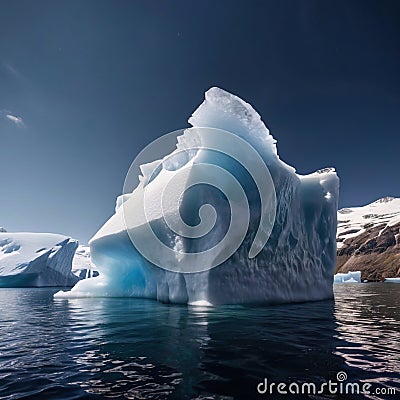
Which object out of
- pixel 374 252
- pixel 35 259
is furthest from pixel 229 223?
pixel 374 252

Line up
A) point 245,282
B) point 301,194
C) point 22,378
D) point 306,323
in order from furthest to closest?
1. point 301,194
2. point 245,282
3. point 306,323
4. point 22,378

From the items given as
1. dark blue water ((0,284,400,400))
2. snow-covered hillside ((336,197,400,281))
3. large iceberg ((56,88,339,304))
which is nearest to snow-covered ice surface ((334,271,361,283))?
snow-covered hillside ((336,197,400,281))

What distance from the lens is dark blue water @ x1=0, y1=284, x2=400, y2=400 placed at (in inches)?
130

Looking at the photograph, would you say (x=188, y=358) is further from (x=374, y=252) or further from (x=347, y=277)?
(x=374, y=252)

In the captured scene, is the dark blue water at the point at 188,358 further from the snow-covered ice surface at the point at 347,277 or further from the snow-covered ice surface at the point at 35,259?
the snow-covered ice surface at the point at 347,277

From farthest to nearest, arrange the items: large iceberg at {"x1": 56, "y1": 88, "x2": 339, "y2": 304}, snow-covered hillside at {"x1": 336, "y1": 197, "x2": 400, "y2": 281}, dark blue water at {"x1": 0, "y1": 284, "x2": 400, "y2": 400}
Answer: snow-covered hillside at {"x1": 336, "y1": 197, "x2": 400, "y2": 281}, large iceberg at {"x1": 56, "y1": 88, "x2": 339, "y2": 304}, dark blue water at {"x1": 0, "y1": 284, "x2": 400, "y2": 400}

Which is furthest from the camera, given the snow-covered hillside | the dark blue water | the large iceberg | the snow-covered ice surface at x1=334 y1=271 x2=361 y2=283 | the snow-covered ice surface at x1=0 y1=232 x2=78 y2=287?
the snow-covered hillside

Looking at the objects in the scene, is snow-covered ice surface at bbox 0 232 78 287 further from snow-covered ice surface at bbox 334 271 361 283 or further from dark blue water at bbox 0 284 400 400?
snow-covered ice surface at bbox 334 271 361 283

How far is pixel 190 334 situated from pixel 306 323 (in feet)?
11.0

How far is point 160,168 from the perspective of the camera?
60.9 feet

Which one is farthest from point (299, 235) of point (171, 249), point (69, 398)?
point (69, 398)

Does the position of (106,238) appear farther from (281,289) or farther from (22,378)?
(22,378)

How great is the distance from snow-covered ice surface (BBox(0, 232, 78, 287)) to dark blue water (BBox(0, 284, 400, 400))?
52377 millimetres

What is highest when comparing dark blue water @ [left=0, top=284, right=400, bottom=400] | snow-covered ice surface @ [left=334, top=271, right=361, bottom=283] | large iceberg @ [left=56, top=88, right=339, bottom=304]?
large iceberg @ [left=56, top=88, right=339, bottom=304]
